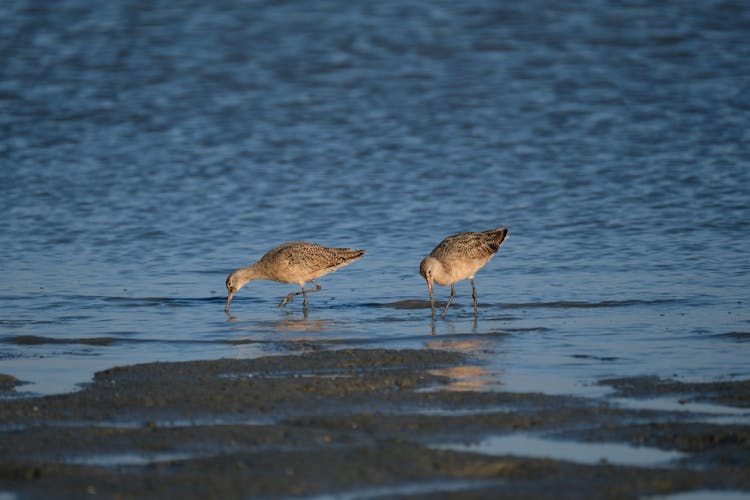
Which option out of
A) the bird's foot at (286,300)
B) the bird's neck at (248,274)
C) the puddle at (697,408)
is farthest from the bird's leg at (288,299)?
the puddle at (697,408)

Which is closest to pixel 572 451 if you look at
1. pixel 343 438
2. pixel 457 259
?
pixel 343 438

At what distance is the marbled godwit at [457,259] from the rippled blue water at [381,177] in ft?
1.15

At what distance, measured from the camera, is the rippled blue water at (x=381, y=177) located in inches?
447

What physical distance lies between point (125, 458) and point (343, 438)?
119 cm

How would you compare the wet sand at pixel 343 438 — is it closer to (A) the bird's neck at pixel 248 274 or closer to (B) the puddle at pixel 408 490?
(B) the puddle at pixel 408 490

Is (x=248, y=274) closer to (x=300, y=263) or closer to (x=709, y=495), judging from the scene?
(x=300, y=263)

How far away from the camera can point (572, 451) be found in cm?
685

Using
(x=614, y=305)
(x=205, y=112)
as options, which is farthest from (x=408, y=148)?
(x=614, y=305)

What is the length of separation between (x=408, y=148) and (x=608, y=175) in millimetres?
3708

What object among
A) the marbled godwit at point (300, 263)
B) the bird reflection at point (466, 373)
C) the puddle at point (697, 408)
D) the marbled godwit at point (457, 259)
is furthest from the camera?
the marbled godwit at point (300, 263)

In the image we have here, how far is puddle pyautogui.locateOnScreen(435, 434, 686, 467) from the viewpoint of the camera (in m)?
6.66

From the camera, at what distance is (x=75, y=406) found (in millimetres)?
7984

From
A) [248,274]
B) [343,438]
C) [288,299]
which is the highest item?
[343,438]

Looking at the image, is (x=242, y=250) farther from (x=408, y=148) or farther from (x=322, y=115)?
(x=322, y=115)
